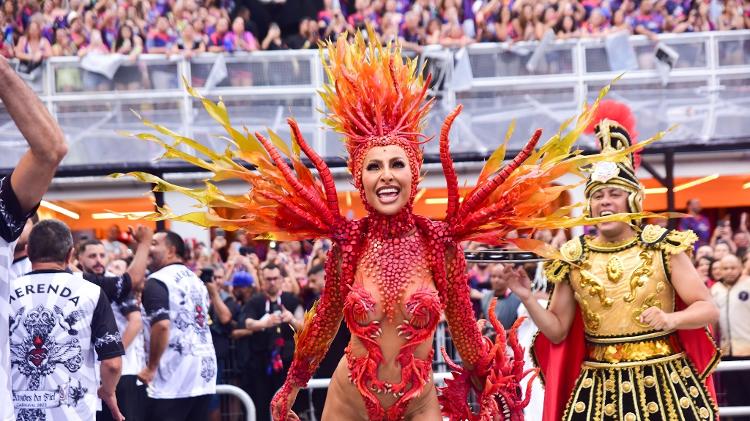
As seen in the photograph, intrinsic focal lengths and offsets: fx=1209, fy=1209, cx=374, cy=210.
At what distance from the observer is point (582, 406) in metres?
6.08

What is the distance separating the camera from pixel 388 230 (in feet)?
16.6

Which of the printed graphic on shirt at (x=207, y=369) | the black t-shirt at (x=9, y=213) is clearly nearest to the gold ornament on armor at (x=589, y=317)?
the printed graphic on shirt at (x=207, y=369)

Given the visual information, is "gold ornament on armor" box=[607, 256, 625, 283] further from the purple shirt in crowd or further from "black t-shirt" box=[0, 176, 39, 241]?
the purple shirt in crowd

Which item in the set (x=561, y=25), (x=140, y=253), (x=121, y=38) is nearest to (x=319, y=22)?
(x=121, y=38)

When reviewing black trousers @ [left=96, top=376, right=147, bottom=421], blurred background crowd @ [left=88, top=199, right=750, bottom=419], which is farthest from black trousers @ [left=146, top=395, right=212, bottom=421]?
blurred background crowd @ [left=88, top=199, right=750, bottom=419]

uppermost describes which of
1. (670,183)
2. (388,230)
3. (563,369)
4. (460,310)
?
(388,230)

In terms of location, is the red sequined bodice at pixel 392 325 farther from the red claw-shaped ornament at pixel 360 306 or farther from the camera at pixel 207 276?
the camera at pixel 207 276

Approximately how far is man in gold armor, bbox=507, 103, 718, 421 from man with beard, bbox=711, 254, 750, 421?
11.3 ft

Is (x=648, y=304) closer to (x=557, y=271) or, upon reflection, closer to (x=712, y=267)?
(x=557, y=271)

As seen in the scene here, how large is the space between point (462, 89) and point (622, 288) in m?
7.11

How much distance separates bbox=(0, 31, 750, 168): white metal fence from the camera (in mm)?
12281

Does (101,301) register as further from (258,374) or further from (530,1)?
(530,1)

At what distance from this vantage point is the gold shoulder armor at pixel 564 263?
20.2 ft

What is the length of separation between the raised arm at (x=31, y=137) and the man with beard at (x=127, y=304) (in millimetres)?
3552
